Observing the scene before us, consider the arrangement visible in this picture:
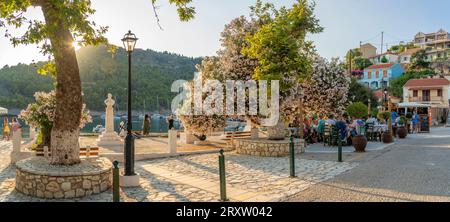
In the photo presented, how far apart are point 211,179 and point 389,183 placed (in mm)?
4158

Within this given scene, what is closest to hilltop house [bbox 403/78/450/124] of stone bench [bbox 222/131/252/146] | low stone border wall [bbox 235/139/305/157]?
stone bench [bbox 222/131/252/146]

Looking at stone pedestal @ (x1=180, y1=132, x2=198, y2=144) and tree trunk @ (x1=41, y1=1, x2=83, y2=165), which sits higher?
tree trunk @ (x1=41, y1=1, x2=83, y2=165)

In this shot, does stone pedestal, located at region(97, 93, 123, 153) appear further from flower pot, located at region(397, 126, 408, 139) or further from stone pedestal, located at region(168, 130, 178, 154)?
flower pot, located at region(397, 126, 408, 139)

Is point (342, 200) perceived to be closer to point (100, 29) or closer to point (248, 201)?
point (248, 201)

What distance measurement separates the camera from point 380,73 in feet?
222

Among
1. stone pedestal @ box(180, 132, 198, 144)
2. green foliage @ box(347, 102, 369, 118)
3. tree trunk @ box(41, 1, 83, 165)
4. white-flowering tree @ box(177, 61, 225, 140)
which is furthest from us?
green foliage @ box(347, 102, 369, 118)

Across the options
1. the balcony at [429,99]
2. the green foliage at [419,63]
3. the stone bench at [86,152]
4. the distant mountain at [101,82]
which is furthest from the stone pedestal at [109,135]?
the distant mountain at [101,82]

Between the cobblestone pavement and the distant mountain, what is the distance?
243ft

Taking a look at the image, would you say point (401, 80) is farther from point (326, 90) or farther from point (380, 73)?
point (326, 90)

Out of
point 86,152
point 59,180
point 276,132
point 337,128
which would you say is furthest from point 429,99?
point 59,180

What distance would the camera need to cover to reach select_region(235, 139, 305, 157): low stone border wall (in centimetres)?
1305

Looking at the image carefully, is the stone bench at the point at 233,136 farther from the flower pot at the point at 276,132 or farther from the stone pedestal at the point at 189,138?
the flower pot at the point at 276,132

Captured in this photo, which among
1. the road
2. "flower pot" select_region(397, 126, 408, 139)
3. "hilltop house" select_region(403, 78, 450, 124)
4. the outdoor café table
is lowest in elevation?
the road

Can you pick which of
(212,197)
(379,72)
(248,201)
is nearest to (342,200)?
(248,201)
